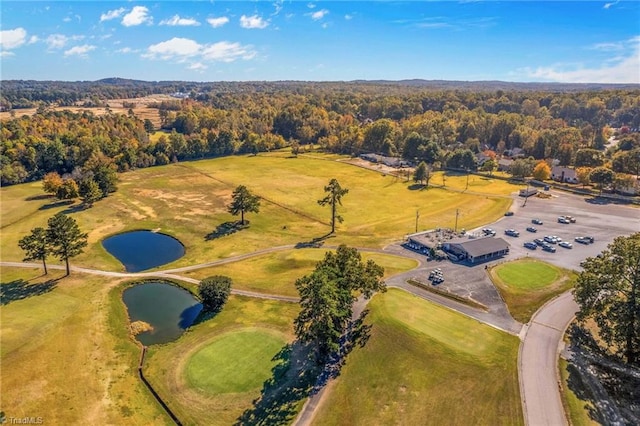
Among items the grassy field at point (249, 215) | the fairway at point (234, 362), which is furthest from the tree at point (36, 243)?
the fairway at point (234, 362)

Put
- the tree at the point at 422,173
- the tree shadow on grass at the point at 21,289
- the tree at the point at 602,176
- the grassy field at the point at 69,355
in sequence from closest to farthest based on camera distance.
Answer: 1. the grassy field at the point at 69,355
2. the tree shadow on grass at the point at 21,289
3. the tree at the point at 602,176
4. the tree at the point at 422,173

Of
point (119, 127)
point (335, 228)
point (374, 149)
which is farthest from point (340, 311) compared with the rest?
point (119, 127)

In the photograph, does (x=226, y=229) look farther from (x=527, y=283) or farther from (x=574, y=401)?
(x=574, y=401)

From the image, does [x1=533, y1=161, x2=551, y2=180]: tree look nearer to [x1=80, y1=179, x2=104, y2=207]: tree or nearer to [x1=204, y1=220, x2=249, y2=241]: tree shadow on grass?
[x1=204, y1=220, x2=249, y2=241]: tree shadow on grass

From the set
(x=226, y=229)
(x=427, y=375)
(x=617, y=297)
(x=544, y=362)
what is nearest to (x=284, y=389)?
(x=427, y=375)

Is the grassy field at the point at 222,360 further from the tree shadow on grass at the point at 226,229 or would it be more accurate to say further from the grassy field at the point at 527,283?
the grassy field at the point at 527,283

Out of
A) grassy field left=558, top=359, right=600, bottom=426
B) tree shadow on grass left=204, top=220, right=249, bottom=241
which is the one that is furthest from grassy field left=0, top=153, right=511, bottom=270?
grassy field left=558, top=359, right=600, bottom=426

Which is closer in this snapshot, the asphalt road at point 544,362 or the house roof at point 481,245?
the asphalt road at point 544,362
